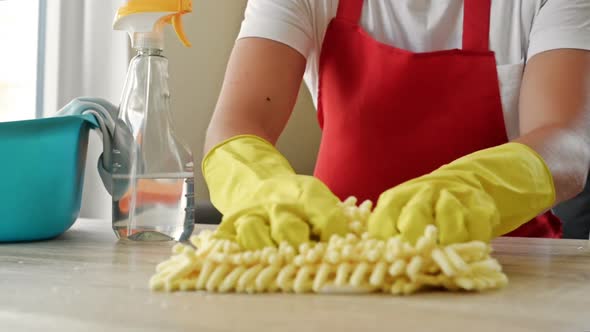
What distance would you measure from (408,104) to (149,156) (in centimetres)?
48

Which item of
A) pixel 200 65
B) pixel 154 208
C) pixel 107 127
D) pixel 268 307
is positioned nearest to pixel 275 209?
pixel 268 307

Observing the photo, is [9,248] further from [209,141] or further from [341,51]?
[341,51]

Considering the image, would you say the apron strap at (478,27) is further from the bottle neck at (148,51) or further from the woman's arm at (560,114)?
the bottle neck at (148,51)

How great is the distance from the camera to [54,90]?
166cm

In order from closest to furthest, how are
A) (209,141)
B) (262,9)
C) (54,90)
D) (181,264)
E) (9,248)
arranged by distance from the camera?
(181,264) < (9,248) < (209,141) < (262,9) < (54,90)

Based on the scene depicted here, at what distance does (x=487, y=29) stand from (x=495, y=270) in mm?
714

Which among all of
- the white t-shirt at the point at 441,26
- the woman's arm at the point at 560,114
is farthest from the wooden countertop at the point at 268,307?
the white t-shirt at the point at 441,26

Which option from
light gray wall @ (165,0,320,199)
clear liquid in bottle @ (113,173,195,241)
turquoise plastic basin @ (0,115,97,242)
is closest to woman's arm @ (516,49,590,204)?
clear liquid in bottle @ (113,173,195,241)

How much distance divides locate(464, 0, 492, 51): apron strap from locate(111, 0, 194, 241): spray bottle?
0.51 metres

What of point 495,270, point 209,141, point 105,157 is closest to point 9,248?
point 105,157

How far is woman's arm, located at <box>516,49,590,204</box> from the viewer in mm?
874

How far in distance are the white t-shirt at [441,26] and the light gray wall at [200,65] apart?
0.64 metres

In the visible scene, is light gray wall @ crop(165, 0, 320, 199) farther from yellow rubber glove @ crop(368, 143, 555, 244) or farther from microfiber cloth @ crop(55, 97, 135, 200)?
yellow rubber glove @ crop(368, 143, 555, 244)

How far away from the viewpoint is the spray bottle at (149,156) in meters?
0.80
